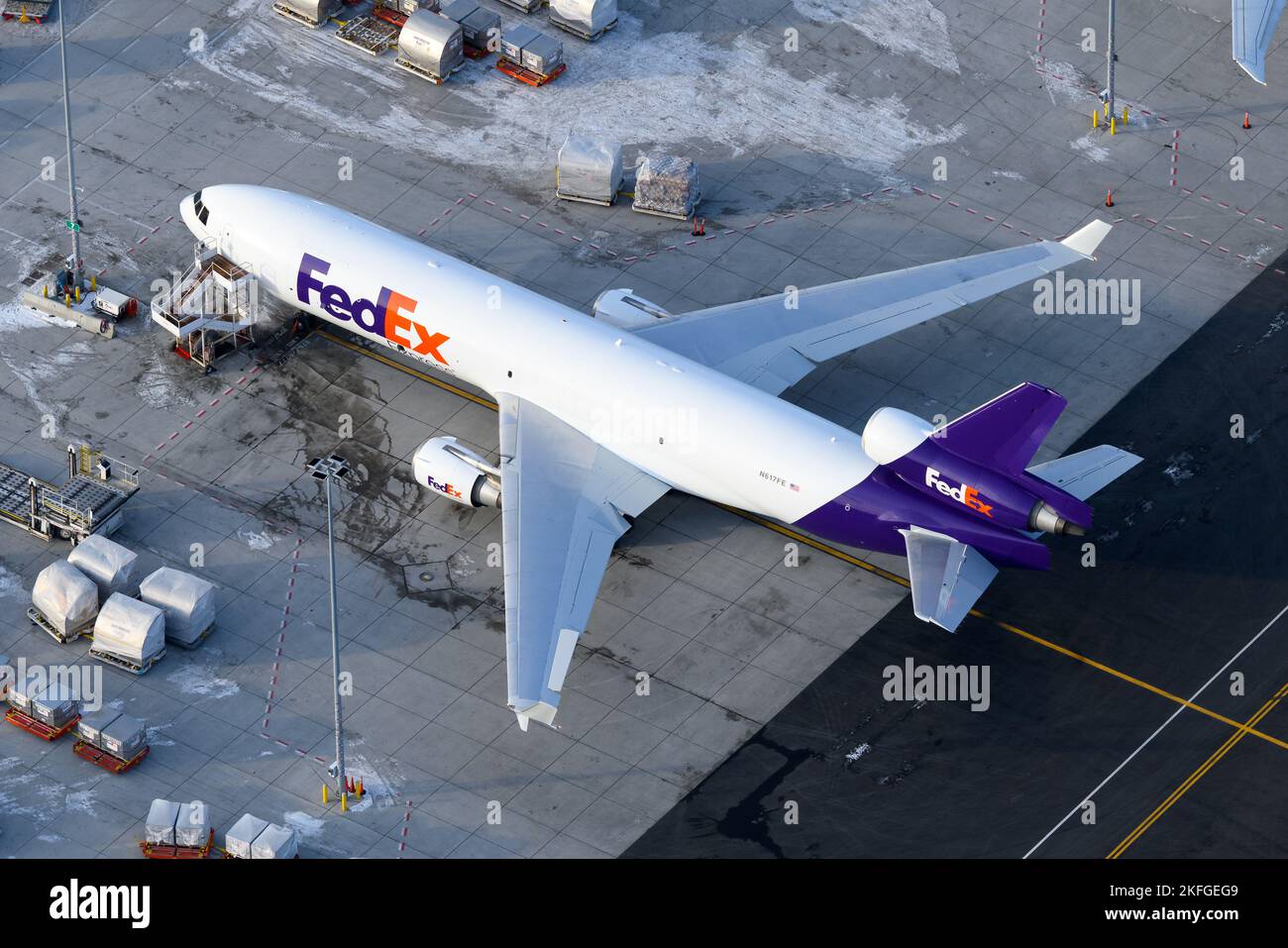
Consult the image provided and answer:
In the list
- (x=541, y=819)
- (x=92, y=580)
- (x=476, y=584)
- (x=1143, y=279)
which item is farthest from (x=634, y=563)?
(x=1143, y=279)

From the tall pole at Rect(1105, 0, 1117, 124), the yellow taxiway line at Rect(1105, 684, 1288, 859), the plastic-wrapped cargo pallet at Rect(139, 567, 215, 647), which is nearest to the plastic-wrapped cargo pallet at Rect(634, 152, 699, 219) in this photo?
the tall pole at Rect(1105, 0, 1117, 124)

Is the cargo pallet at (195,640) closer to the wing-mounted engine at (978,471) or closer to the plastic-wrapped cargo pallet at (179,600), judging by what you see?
the plastic-wrapped cargo pallet at (179,600)

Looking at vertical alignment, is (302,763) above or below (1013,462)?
below

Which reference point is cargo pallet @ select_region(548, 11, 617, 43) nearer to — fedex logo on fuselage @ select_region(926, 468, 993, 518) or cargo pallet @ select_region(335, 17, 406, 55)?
cargo pallet @ select_region(335, 17, 406, 55)

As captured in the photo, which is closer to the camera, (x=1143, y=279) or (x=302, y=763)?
(x=302, y=763)

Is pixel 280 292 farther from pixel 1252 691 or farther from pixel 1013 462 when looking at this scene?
pixel 1252 691

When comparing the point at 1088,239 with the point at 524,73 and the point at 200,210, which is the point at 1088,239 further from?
the point at 200,210

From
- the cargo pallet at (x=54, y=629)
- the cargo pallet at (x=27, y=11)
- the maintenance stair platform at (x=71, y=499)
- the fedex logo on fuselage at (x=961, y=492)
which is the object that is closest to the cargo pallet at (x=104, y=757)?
the cargo pallet at (x=54, y=629)
